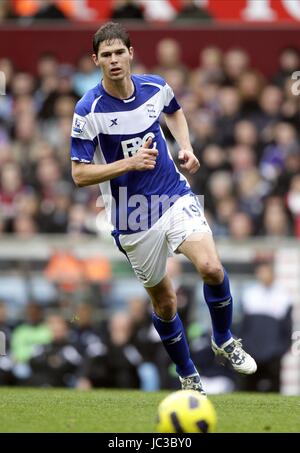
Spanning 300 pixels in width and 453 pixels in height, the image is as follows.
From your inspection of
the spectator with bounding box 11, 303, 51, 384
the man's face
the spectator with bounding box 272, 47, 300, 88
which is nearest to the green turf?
the man's face

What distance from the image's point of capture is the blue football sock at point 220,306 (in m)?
9.05

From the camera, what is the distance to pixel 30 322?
47.4ft

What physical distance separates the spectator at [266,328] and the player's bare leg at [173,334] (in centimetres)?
437

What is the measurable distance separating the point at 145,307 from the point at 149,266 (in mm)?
4983

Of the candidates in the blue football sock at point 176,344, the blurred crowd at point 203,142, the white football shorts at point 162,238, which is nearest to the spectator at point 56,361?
the blurred crowd at point 203,142

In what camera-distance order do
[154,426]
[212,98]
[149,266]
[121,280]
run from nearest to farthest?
[154,426]
[149,266]
[121,280]
[212,98]

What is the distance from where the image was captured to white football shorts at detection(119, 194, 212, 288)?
8.91 m

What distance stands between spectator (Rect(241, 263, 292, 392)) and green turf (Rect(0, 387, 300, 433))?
9.94ft

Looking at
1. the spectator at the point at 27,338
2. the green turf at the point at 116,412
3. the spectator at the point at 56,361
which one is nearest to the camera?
the green turf at the point at 116,412

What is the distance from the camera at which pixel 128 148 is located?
9016mm

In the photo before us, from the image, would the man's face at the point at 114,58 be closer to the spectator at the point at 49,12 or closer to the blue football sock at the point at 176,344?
the blue football sock at the point at 176,344

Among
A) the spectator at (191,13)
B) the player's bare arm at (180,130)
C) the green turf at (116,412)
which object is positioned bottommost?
the green turf at (116,412)
